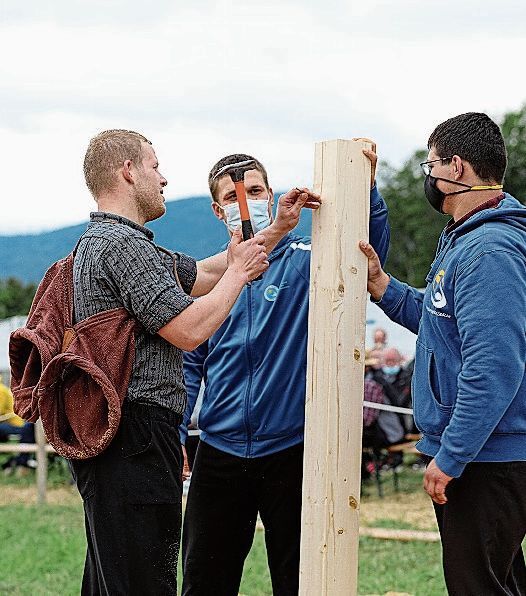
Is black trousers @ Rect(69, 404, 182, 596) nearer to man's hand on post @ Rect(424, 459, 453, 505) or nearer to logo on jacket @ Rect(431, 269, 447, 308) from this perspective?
man's hand on post @ Rect(424, 459, 453, 505)

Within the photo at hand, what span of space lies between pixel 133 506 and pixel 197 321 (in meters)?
0.66

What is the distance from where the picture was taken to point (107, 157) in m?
3.51

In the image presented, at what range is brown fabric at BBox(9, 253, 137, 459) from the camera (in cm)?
332

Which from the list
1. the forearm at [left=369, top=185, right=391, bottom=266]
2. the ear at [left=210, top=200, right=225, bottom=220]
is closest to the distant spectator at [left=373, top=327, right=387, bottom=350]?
the ear at [left=210, top=200, right=225, bottom=220]

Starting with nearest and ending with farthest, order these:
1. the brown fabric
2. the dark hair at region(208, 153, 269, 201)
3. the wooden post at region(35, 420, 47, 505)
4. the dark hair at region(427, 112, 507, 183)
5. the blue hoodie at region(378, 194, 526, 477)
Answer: the blue hoodie at region(378, 194, 526, 477), the brown fabric, the dark hair at region(427, 112, 507, 183), the dark hair at region(208, 153, 269, 201), the wooden post at region(35, 420, 47, 505)

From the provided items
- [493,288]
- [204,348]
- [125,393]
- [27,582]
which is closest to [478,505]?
[493,288]

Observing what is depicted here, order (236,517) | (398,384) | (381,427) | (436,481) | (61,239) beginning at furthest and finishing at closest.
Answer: (61,239), (398,384), (381,427), (236,517), (436,481)

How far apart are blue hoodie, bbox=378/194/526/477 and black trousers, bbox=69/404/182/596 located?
943 mm

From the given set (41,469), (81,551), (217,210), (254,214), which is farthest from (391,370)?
(254,214)

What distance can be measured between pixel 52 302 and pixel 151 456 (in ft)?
2.10

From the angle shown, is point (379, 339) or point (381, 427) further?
point (379, 339)

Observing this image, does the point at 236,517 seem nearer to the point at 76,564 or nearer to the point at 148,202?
the point at 148,202

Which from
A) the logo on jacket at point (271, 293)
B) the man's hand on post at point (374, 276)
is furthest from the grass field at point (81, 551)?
the man's hand on post at point (374, 276)

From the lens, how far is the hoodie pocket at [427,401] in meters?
3.41
